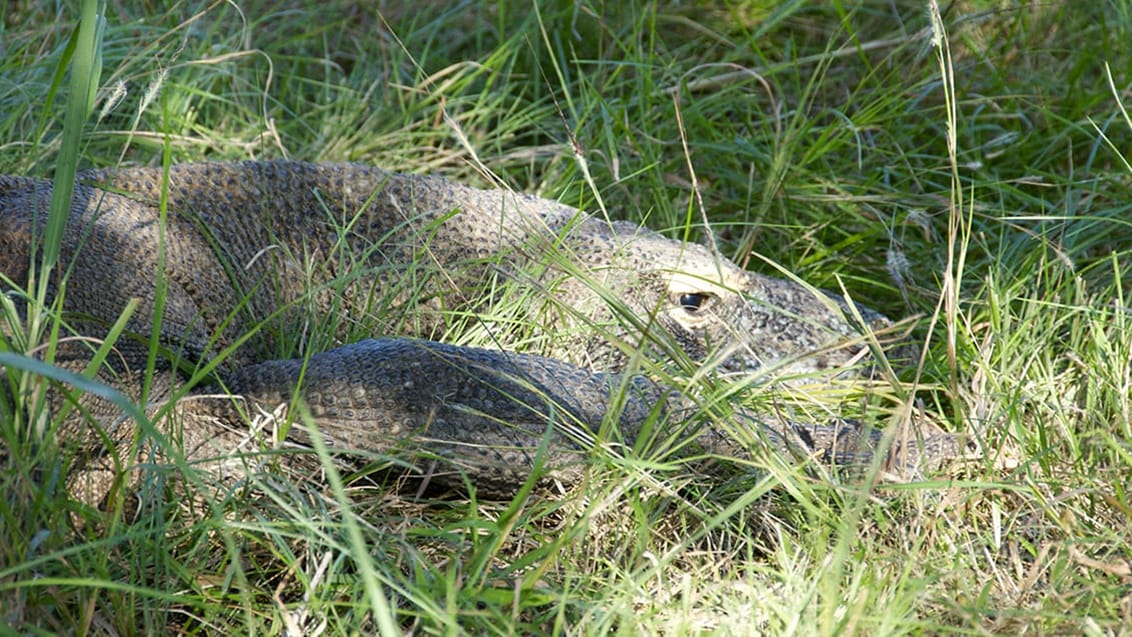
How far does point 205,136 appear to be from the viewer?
403 centimetres

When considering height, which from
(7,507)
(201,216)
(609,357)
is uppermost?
(7,507)

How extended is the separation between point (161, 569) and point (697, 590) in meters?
0.84

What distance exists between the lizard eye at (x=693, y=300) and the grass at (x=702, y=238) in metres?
0.34

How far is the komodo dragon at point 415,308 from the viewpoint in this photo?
2.19 m

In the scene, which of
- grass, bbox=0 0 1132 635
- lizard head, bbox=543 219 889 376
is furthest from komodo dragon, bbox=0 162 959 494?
grass, bbox=0 0 1132 635

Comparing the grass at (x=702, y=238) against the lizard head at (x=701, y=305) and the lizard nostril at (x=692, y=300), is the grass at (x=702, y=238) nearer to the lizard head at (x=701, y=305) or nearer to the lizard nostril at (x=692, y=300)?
the lizard head at (x=701, y=305)

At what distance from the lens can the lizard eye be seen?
10.3 ft

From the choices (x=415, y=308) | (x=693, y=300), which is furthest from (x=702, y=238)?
(x=415, y=308)

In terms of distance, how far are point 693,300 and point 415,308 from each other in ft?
2.55

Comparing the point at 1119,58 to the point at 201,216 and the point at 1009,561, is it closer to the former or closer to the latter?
the point at 1009,561

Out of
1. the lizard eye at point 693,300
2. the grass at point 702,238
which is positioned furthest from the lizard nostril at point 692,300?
the grass at point 702,238

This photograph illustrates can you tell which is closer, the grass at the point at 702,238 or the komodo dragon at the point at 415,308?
the grass at the point at 702,238

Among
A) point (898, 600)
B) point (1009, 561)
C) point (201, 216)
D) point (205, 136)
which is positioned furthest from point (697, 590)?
point (205, 136)

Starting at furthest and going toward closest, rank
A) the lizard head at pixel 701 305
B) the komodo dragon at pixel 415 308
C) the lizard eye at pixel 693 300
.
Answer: the lizard eye at pixel 693 300 < the lizard head at pixel 701 305 < the komodo dragon at pixel 415 308
